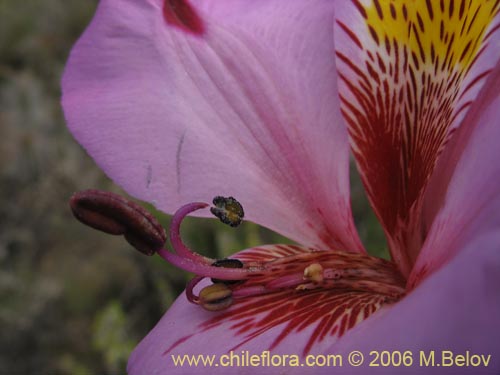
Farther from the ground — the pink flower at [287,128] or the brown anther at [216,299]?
the pink flower at [287,128]

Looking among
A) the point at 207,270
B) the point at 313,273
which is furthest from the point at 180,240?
the point at 313,273

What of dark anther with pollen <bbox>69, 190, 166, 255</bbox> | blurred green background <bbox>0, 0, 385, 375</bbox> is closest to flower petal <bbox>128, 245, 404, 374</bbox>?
dark anther with pollen <bbox>69, 190, 166, 255</bbox>

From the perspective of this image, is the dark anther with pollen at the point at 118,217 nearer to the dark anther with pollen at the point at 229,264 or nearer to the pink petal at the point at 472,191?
the dark anther with pollen at the point at 229,264

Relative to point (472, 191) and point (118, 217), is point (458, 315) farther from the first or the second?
point (118, 217)

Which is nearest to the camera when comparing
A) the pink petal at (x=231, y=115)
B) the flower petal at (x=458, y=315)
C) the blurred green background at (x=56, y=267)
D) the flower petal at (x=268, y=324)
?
the flower petal at (x=458, y=315)

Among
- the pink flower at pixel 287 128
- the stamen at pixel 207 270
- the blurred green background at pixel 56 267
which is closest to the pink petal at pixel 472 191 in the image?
the pink flower at pixel 287 128

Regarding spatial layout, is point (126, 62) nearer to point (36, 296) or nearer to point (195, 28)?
point (195, 28)

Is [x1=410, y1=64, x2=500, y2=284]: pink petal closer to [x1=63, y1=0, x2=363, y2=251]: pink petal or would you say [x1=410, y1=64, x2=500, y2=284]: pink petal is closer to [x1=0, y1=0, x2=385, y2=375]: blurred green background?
[x1=63, y1=0, x2=363, y2=251]: pink petal
